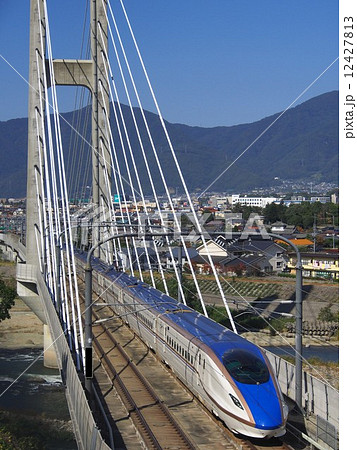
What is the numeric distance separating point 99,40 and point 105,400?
21.7m

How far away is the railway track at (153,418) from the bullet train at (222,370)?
288 mm

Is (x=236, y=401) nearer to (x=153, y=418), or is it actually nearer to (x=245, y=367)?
(x=245, y=367)

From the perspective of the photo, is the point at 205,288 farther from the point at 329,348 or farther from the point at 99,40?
the point at 99,40

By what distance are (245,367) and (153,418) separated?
7.53ft

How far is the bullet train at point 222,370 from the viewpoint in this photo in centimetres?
1253

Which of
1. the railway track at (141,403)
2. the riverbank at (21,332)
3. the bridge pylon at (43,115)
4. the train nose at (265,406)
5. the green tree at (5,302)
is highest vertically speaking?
the bridge pylon at (43,115)

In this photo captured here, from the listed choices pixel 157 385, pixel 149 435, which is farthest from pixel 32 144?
pixel 149 435

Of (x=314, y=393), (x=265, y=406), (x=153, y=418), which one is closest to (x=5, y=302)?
(x=153, y=418)

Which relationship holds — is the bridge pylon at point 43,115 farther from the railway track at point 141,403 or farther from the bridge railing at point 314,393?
the bridge railing at point 314,393

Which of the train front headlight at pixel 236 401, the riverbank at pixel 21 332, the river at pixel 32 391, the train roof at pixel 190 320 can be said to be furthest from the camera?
the riverbank at pixel 21 332

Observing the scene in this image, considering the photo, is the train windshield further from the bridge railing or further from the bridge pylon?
the bridge pylon

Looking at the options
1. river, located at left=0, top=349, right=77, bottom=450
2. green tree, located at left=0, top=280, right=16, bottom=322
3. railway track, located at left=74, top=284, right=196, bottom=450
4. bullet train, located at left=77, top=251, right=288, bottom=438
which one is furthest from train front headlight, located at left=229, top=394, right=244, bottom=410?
green tree, located at left=0, top=280, right=16, bottom=322

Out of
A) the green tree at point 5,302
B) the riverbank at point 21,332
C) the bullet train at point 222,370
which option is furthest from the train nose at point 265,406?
the riverbank at point 21,332
